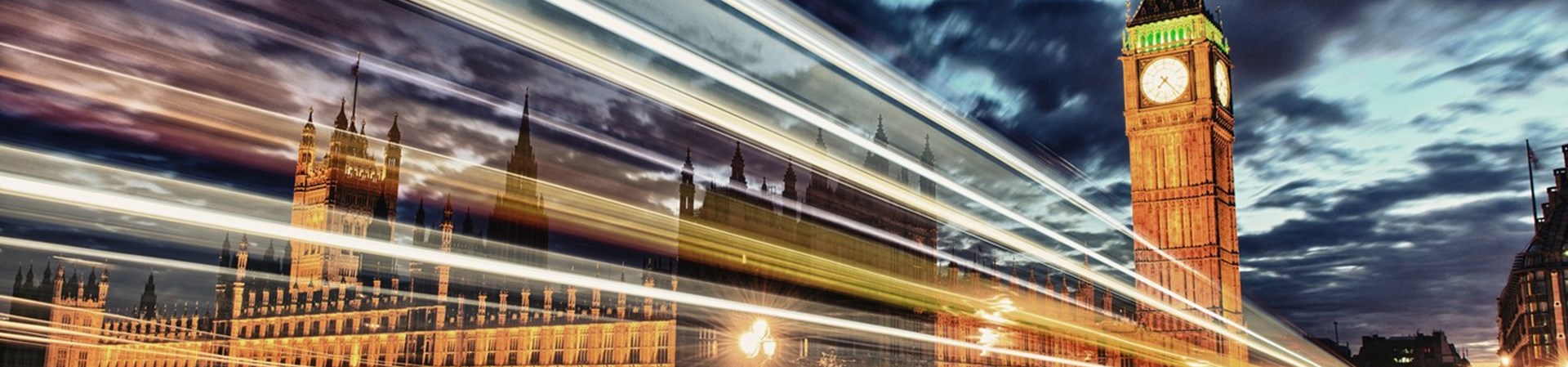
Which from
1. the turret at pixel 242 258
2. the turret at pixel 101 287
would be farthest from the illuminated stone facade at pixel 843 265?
the turret at pixel 101 287

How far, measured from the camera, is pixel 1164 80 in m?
58.6

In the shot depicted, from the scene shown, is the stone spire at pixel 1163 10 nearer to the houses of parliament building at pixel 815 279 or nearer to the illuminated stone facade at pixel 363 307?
the houses of parliament building at pixel 815 279

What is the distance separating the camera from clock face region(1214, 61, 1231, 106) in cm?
5794

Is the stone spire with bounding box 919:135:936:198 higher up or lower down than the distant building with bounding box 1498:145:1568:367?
higher up

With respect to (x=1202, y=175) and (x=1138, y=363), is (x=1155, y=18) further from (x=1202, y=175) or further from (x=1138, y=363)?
(x=1138, y=363)

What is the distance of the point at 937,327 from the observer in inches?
2215

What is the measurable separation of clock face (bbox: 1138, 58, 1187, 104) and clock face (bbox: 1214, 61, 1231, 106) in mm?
1486

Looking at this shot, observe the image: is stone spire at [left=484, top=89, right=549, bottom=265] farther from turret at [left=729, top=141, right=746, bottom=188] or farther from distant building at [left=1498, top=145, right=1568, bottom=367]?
distant building at [left=1498, top=145, right=1568, bottom=367]

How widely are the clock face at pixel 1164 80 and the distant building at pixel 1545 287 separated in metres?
16.5

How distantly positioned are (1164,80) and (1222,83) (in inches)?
132

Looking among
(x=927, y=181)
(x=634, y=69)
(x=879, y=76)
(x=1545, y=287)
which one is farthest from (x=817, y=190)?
(x=634, y=69)

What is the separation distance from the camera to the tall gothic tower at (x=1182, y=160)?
57.5 metres

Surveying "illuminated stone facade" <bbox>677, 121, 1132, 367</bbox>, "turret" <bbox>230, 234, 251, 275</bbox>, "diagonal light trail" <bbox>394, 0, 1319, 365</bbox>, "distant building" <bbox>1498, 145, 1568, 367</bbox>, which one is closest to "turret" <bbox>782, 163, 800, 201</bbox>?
"illuminated stone facade" <bbox>677, 121, 1132, 367</bbox>

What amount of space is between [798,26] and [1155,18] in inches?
1744
